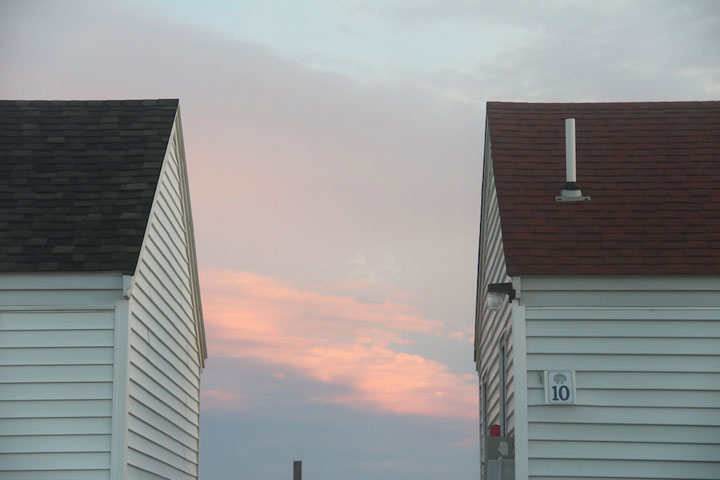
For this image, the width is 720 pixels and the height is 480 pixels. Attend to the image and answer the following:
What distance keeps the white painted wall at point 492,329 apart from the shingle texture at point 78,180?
5.55m

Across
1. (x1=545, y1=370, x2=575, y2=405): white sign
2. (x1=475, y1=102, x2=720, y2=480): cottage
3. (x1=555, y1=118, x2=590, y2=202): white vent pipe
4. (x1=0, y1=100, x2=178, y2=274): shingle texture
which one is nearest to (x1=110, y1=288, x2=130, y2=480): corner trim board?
(x1=0, y1=100, x2=178, y2=274): shingle texture

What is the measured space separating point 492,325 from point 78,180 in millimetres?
7389

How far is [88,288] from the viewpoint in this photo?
15500 millimetres

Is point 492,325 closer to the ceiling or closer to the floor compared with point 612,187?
closer to the floor

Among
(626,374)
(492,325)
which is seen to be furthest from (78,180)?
(626,374)

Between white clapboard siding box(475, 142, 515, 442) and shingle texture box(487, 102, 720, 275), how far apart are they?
0.72 m

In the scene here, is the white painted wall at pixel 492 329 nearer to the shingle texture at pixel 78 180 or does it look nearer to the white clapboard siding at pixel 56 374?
the shingle texture at pixel 78 180

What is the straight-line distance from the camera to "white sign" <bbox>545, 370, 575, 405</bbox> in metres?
15.1

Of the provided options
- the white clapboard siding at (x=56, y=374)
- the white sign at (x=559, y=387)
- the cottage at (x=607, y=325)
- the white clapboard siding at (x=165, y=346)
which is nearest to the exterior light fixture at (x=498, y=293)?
the cottage at (x=607, y=325)

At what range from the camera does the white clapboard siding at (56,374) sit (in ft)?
49.3

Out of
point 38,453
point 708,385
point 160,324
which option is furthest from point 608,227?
point 38,453

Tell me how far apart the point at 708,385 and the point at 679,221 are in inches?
99.6

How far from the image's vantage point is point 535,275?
1562cm

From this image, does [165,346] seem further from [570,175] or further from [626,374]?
[626,374]
